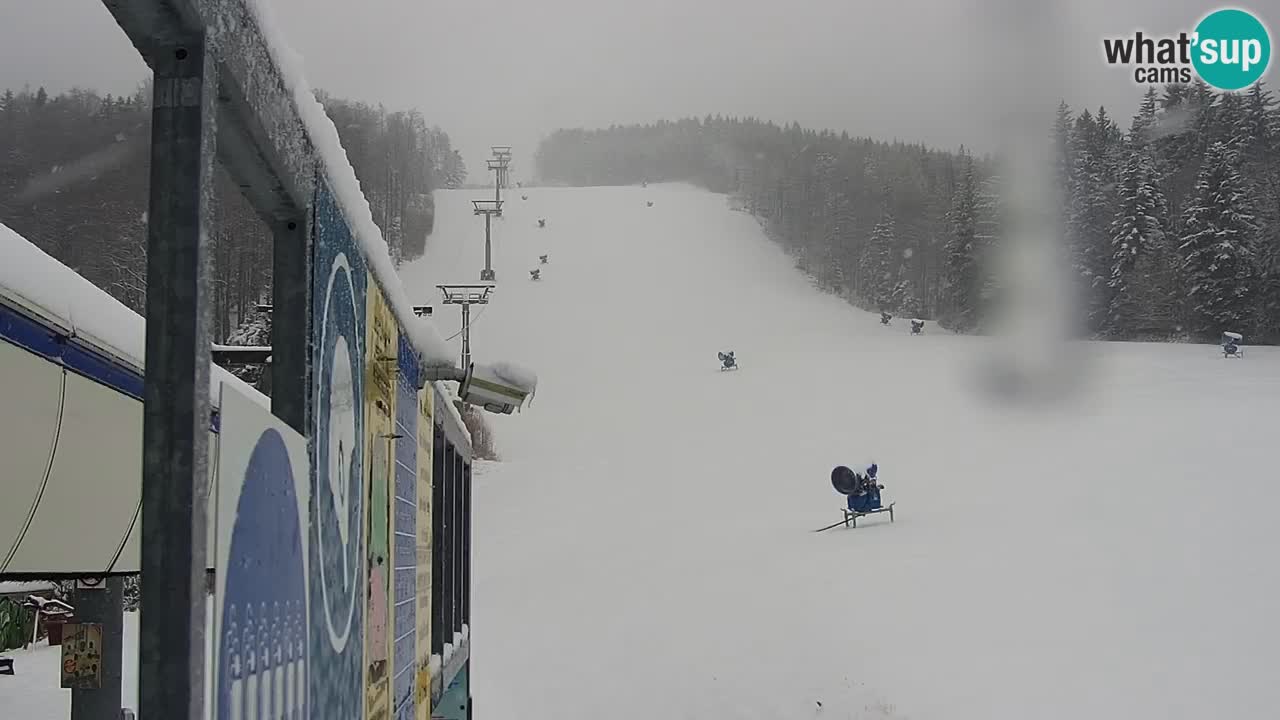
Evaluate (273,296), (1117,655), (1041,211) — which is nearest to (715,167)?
(1041,211)

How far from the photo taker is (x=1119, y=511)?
44.8 feet

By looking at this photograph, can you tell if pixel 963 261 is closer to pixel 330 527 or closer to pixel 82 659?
pixel 82 659

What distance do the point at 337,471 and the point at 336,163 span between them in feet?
1.82

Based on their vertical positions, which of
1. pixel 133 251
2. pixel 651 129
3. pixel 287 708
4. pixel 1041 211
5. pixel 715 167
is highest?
pixel 651 129

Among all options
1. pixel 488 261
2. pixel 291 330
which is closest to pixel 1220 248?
pixel 488 261

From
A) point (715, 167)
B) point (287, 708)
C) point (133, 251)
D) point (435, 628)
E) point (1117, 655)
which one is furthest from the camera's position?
point (715, 167)

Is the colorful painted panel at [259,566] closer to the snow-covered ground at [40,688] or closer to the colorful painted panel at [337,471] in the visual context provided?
the colorful painted panel at [337,471]

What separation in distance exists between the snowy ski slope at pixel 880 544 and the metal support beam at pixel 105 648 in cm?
451

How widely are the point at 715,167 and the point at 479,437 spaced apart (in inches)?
2309

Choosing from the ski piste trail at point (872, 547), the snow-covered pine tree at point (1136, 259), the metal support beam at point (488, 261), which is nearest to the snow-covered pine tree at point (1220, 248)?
the snow-covered pine tree at point (1136, 259)

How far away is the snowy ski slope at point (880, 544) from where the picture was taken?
933 cm

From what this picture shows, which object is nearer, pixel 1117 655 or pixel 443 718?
pixel 443 718

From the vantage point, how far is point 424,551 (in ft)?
13.0

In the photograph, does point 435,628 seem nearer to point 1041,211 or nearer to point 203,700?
point 203,700
